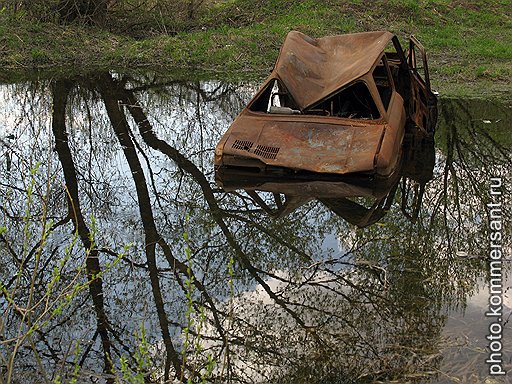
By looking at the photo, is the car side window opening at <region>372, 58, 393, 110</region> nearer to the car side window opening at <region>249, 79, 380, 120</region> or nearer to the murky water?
the car side window opening at <region>249, 79, 380, 120</region>

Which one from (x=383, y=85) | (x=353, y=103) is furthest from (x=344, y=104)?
(x=383, y=85)

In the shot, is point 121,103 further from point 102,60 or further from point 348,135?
point 348,135

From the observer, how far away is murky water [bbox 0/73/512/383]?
14.6ft

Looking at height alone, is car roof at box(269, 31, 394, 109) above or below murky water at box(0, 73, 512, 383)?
above

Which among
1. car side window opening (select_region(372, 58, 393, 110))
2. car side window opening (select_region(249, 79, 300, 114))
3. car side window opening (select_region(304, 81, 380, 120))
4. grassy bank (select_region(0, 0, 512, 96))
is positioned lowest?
car side window opening (select_region(249, 79, 300, 114))

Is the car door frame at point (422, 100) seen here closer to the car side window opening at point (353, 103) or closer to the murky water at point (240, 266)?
the murky water at point (240, 266)

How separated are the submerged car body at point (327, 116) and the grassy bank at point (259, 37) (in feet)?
14.6

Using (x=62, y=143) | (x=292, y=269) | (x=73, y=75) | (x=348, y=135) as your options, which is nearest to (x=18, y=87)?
(x=73, y=75)

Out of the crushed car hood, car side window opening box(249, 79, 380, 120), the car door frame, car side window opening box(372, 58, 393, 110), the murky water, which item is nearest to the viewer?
the murky water

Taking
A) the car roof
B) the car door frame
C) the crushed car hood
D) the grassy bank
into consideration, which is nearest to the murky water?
the crushed car hood

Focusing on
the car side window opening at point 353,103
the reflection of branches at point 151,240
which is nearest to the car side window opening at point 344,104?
the car side window opening at point 353,103

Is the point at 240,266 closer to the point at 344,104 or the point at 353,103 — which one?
the point at 344,104

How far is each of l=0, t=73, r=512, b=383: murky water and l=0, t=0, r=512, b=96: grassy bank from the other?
596cm

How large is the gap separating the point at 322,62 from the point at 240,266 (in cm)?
440
